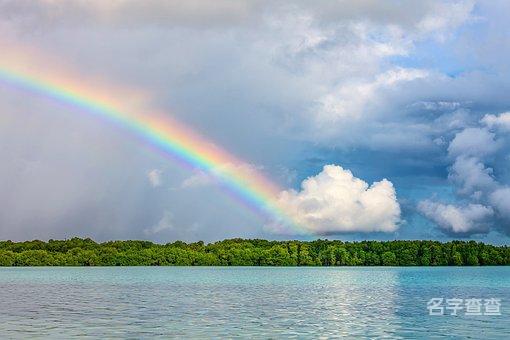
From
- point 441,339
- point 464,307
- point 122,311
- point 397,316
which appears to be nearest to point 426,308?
point 464,307

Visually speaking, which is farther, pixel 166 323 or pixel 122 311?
pixel 122 311

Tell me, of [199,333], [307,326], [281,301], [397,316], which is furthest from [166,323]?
[281,301]

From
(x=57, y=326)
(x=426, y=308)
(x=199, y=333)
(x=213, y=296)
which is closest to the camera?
(x=199, y=333)

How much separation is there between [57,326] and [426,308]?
32.1 m

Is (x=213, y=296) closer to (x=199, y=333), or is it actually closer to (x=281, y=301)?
(x=281, y=301)

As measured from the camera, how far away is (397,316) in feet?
177

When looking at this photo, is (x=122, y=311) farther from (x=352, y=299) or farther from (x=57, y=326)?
(x=352, y=299)

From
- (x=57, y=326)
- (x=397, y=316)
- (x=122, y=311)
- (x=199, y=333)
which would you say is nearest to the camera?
(x=199, y=333)

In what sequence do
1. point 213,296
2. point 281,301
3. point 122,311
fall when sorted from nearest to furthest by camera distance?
1. point 122,311
2. point 281,301
3. point 213,296

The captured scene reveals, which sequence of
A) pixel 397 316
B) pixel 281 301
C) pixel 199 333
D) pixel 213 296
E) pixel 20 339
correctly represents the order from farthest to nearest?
pixel 213 296
pixel 281 301
pixel 397 316
pixel 199 333
pixel 20 339

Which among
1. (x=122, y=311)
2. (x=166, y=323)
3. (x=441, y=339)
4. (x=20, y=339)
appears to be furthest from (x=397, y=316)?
(x=20, y=339)

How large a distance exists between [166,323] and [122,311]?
10.5 metres

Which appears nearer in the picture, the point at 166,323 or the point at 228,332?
the point at 228,332

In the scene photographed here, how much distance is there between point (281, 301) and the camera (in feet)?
232
